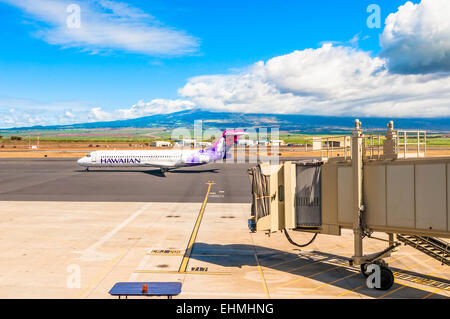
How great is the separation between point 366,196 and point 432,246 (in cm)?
411

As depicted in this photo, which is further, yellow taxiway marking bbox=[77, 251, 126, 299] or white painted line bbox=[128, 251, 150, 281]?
white painted line bbox=[128, 251, 150, 281]

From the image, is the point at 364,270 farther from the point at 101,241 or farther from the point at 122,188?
the point at 122,188

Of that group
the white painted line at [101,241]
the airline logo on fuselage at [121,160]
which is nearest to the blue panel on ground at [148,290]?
the white painted line at [101,241]

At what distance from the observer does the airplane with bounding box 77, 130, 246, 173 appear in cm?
6800

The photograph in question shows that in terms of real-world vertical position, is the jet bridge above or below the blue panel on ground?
above

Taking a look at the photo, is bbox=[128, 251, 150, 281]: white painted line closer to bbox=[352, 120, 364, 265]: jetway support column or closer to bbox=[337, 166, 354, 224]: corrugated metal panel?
bbox=[337, 166, 354, 224]: corrugated metal panel

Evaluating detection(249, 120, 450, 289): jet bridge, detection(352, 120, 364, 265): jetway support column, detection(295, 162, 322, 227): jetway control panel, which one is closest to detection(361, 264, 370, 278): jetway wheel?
detection(249, 120, 450, 289): jet bridge

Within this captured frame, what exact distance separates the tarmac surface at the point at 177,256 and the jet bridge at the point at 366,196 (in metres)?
2.28

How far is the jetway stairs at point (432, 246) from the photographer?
17016 mm

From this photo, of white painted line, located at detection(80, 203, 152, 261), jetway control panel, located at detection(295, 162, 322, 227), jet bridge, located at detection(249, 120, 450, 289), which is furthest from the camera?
white painted line, located at detection(80, 203, 152, 261)

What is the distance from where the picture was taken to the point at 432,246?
1739cm

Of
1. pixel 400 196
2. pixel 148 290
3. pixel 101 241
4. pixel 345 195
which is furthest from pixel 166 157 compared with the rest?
pixel 400 196
